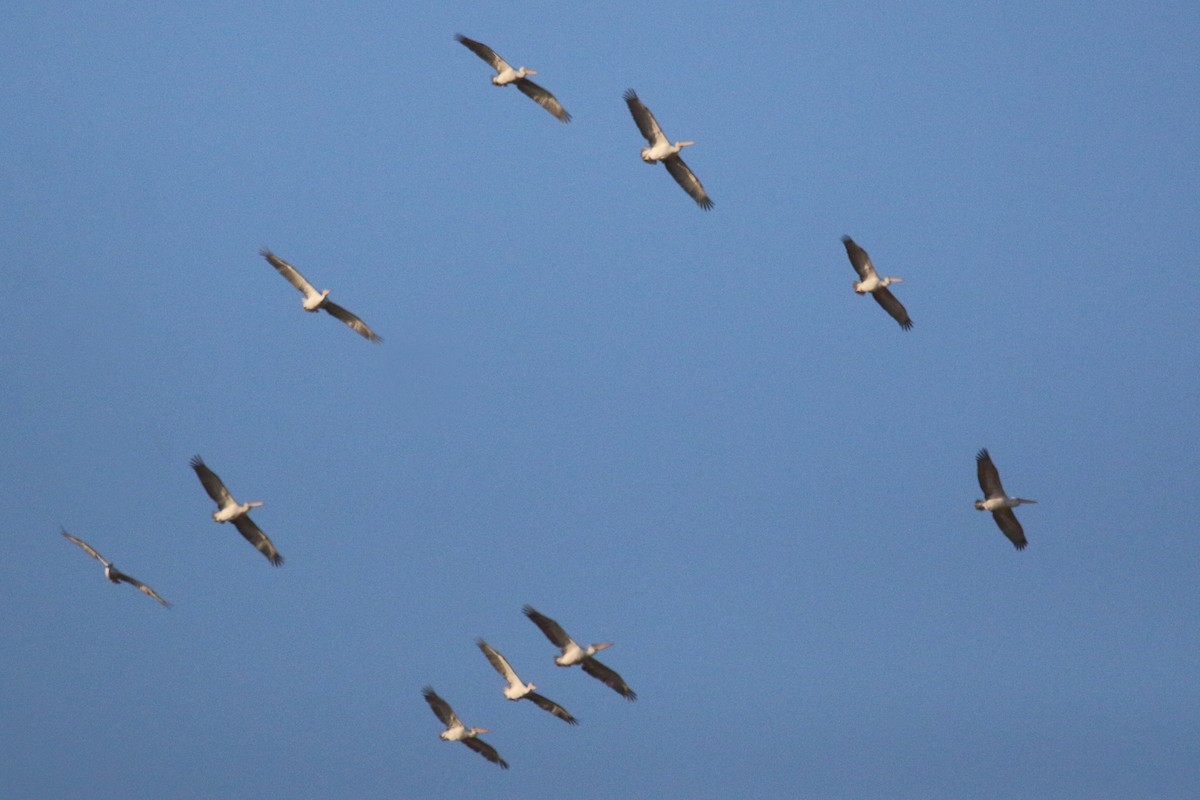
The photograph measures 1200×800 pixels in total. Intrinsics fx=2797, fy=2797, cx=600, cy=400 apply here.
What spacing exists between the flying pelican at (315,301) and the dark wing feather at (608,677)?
9251 millimetres

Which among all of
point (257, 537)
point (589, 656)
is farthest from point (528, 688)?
point (257, 537)

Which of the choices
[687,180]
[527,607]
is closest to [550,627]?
[527,607]

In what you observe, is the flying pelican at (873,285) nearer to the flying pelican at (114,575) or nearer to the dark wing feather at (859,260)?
the dark wing feather at (859,260)

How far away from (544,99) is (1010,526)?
15296 mm

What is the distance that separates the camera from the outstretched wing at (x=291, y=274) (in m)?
66.3

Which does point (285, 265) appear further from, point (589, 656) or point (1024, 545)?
point (1024, 545)

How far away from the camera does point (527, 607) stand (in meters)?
64.1

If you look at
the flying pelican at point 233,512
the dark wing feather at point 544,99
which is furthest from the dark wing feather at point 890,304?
the flying pelican at point 233,512

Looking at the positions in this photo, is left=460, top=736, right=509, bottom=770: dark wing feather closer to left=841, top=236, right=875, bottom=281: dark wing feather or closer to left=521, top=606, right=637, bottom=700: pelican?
left=521, top=606, right=637, bottom=700: pelican

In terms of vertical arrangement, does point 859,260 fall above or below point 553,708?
above

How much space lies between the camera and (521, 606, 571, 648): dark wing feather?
6412cm

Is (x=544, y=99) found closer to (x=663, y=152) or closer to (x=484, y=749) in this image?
(x=663, y=152)

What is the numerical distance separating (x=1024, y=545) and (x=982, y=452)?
2.93 m

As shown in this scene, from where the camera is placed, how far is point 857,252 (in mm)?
66812
